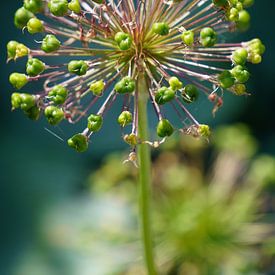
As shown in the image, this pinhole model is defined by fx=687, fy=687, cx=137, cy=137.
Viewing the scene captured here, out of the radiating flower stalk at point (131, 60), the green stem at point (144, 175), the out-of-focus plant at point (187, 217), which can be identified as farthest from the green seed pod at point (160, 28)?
the out-of-focus plant at point (187, 217)

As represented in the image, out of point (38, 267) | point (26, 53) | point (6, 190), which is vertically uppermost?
point (26, 53)

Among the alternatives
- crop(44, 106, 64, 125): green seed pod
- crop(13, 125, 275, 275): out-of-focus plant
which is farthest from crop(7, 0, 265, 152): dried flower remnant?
crop(13, 125, 275, 275): out-of-focus plant

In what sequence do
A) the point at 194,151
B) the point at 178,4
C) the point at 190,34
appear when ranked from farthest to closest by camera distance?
the point at 194,151 → the point at 178,4 → the point at 190,34

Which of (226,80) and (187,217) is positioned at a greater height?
(226,80)

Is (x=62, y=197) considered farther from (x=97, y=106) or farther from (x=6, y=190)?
(x=97, y=106)

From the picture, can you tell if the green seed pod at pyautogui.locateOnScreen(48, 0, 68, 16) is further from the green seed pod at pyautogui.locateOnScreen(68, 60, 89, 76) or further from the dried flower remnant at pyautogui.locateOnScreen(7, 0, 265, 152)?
the green seed pod at pyautogui.locateOnScreen(68, 60, 89, 76)

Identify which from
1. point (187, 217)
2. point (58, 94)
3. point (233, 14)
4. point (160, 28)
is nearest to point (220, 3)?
point (233, 14)

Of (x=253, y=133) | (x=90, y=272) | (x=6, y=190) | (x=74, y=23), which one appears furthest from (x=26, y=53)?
(x=253, y=133)

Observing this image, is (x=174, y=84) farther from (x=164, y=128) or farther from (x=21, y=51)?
(x=21, y=51)
